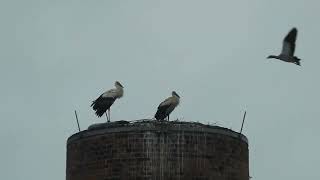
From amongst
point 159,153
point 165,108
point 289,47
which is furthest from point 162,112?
point 289,47

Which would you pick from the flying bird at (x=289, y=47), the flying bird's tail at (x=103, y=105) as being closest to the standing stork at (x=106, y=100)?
the flying bird's tail at (x=103, y=105)

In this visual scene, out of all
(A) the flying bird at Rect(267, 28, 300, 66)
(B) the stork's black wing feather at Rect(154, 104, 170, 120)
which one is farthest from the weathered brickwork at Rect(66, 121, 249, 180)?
(A) the flying bird at Rect(267, 28, 300, 66)

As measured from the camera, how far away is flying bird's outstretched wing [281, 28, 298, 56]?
30.7m

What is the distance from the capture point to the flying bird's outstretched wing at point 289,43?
30.7 meters

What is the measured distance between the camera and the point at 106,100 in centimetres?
3334

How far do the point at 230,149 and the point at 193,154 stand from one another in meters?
1.71

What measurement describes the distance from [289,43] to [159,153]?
568 cm

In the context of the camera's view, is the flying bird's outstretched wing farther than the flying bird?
Yes

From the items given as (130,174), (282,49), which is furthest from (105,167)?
(282,49)

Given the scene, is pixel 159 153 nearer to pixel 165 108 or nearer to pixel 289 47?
pixel 165 108

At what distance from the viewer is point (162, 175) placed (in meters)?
31.2

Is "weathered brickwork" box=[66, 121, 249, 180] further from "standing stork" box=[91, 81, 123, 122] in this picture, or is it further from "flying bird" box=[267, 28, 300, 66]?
"flying bird" box=[267, 28, 300, 66]

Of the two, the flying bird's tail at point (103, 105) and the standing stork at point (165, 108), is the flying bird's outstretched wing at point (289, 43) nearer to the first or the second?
the standing stork at point (165, 108)

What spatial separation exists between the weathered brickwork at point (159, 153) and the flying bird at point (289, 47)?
3644mm
